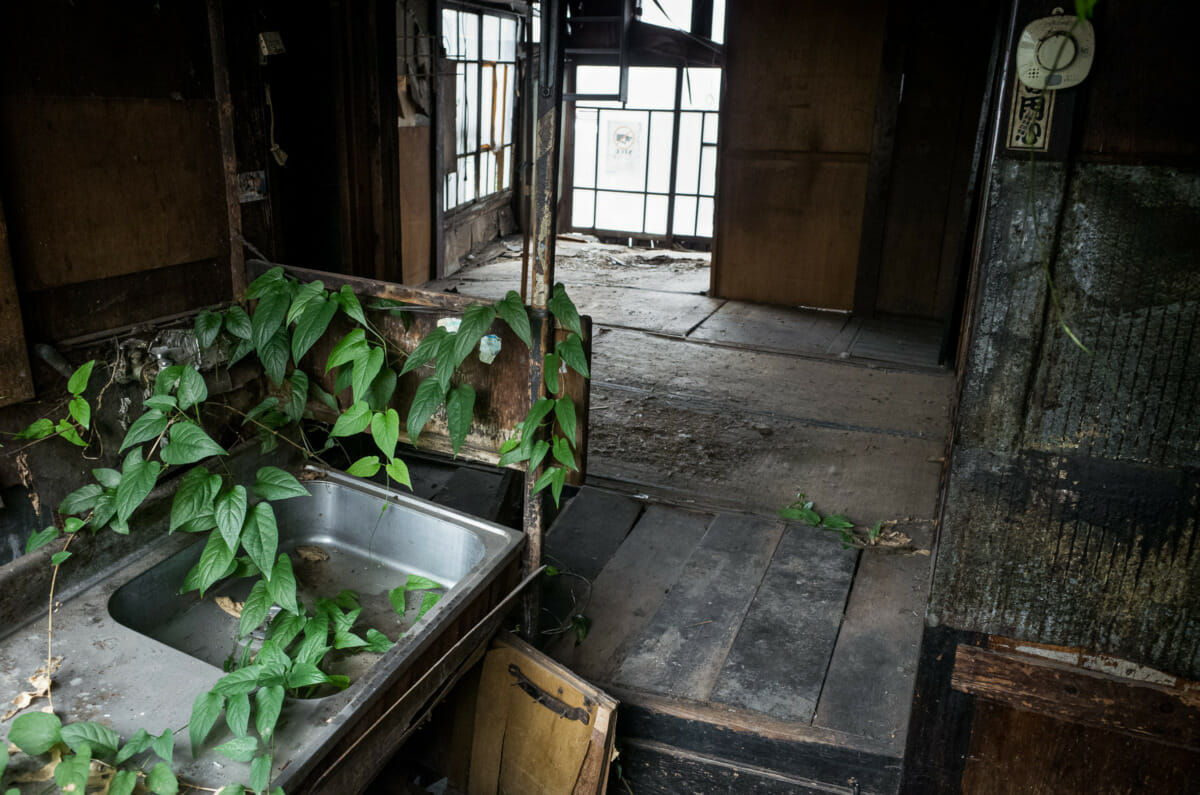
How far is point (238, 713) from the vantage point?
4.93ft

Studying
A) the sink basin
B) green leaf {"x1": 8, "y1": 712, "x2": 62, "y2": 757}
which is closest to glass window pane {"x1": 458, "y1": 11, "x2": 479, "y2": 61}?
the sink basin

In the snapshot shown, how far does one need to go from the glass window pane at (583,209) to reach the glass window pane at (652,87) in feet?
3.43

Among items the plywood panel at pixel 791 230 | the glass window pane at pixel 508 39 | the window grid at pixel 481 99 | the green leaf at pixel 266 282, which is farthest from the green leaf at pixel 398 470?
the glass window pane at pixel 508 39

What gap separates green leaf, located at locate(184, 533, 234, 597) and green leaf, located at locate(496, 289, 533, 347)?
804 mm

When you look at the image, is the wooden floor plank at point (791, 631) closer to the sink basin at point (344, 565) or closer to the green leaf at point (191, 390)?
the sink basin at point (344, 565)

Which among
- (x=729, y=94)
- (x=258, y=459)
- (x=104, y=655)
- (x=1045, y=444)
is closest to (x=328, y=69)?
(x=258, y=459)

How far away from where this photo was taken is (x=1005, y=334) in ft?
5.02

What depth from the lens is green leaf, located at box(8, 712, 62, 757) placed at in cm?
144

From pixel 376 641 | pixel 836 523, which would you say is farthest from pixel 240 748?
pixel 836 523

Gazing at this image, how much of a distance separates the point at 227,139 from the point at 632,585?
1750 mm

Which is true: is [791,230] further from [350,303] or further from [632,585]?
[350,303]

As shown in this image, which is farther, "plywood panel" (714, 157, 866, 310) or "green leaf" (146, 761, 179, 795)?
"plywood panel" (714, 157, 866, 310)

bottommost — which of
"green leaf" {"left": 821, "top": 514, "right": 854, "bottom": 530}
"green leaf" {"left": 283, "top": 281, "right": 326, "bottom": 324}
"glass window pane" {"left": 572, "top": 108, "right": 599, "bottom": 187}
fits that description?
"green leaf" {"left": 821, "top": 514, "right": 854, "bottom": 530}

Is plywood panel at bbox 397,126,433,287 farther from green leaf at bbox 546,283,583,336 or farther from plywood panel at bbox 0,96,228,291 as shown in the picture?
green leaf at bbox 546,283,583,336
